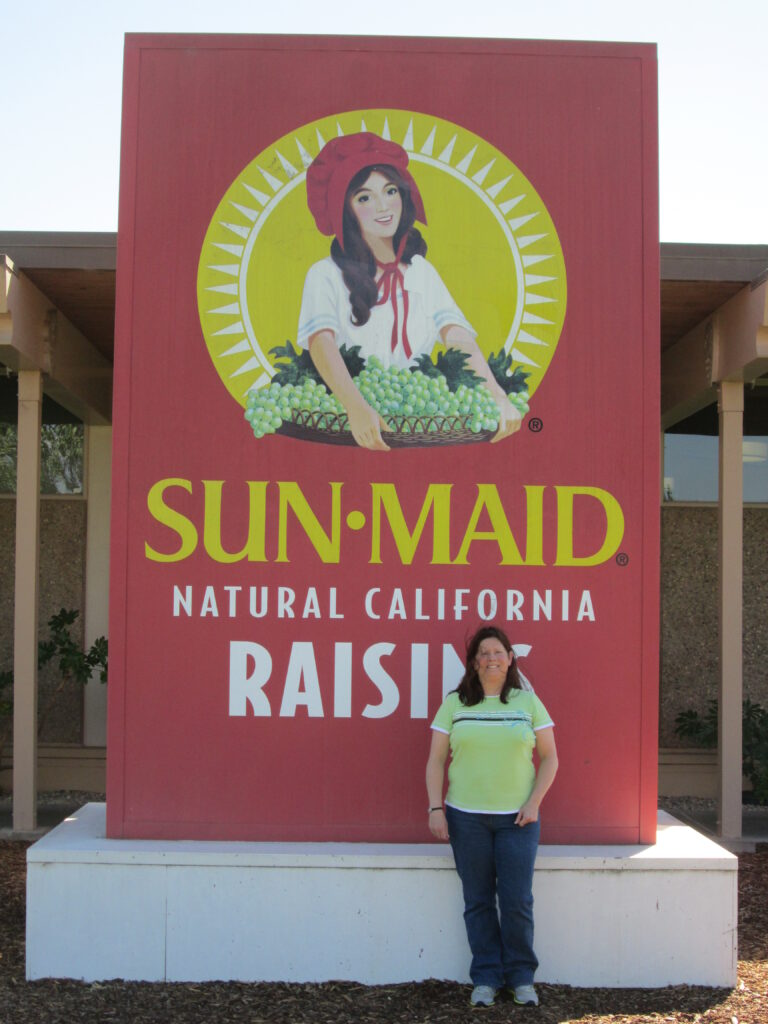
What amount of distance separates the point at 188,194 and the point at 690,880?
388cm

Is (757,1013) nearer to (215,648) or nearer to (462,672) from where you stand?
(462,672)

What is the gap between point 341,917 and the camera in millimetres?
4984

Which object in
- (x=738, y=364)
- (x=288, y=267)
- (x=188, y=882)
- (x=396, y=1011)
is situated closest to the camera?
(x=396, y=1011)

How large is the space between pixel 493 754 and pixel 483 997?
38.6 inches

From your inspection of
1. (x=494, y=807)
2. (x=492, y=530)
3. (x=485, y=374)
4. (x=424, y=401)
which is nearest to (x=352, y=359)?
(x=424, y=401)

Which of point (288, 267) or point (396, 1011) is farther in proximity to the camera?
point (288, 267)

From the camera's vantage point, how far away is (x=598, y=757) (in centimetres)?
522

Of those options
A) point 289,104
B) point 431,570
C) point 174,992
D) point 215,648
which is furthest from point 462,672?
point 289,104

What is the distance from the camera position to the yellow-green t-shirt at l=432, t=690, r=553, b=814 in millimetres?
4738

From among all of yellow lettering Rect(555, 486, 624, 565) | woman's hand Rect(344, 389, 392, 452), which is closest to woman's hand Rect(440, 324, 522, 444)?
yellow lettering Rect(555, 486, 624, 565)

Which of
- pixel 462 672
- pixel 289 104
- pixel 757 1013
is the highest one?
pixel 289 104

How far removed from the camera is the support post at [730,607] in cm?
786

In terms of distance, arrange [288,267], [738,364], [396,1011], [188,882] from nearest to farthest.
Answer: [396,1011] → [188,882] → [288,267] → [738,364]

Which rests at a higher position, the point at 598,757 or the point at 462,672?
the point at 462,672
